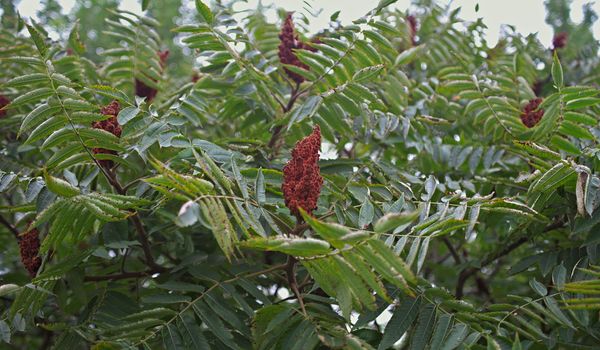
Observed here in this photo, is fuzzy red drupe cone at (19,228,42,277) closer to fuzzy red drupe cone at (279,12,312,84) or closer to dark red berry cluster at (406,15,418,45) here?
fuzzy red drupe cone at (279,12,312,84)

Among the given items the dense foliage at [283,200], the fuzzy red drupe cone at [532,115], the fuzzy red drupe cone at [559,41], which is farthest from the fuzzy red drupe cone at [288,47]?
the fuzzy red drupe cone at [559,41]

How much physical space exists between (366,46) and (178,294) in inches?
52.7

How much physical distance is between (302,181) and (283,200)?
0.33 meters

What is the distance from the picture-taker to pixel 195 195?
203 cm

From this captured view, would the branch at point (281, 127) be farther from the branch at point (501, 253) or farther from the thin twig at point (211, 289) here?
the branch at point (501, 253)

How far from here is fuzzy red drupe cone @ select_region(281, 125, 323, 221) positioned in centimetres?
226

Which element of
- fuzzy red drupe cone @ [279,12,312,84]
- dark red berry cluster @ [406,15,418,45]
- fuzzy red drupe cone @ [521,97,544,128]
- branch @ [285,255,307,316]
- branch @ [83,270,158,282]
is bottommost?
branch @ [83,270,158,282]

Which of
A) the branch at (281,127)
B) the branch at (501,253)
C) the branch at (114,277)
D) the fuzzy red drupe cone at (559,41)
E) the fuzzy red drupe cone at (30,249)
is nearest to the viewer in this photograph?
the fuzzy red drupe cone at (30,249)

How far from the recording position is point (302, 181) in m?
2.27

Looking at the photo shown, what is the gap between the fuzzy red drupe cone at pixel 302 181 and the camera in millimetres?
2260

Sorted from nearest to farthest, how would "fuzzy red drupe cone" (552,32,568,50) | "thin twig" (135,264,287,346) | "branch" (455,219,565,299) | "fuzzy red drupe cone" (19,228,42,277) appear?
"thin twig" (135,264,287,346) < "fuzzy red drupe cone" (19,228,42,277) < "branch" (455,219,565,299) < "fuzzy red drupe cone" (552,32,568,50)

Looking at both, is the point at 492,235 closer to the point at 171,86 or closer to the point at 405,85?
the point at 405,85

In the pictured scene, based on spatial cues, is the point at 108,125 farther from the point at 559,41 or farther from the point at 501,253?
the point at 559,41

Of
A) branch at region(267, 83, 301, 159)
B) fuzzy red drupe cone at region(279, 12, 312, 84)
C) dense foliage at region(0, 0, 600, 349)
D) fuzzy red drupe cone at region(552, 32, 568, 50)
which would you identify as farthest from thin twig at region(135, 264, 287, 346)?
fuzzy red drupe cone at region(552, 32, 568, 50)
